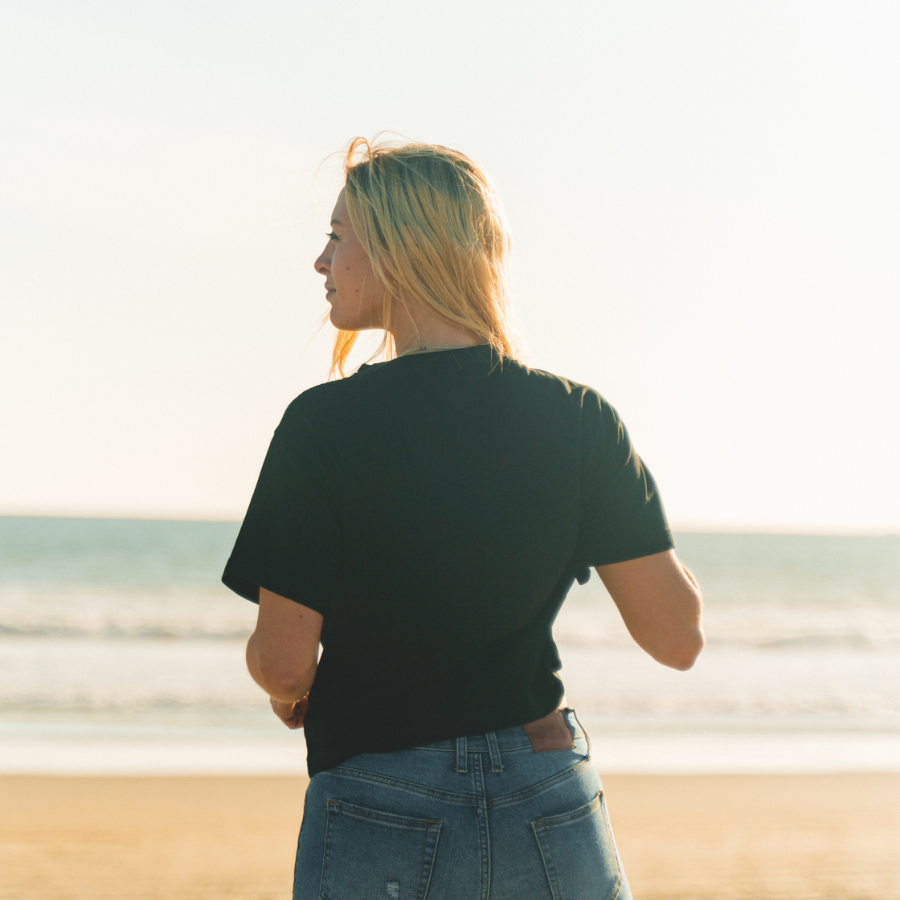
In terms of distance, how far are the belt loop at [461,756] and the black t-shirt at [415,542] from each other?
0.7 inches

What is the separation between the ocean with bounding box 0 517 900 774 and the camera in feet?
22.3

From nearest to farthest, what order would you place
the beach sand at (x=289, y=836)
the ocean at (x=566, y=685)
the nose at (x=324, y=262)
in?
1. the nose at (x=324, y=262)
2. the beach sand at (x=289, y=836)
3. the ocean at (x=566, y=685)

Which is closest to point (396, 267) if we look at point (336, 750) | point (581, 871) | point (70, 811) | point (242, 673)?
point (336, 750)

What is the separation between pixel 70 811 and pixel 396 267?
5.10 metres

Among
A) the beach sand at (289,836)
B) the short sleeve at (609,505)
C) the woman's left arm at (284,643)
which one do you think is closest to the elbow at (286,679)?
Answer: the woman's left arm at (284,643)

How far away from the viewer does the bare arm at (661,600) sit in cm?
131

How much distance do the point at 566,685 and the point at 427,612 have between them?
9045 mm

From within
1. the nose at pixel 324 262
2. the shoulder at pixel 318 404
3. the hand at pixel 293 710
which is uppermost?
the nose at pixel 324 262

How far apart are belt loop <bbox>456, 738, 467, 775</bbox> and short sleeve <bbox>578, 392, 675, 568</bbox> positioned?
0.34 meters

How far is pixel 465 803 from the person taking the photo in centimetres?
112

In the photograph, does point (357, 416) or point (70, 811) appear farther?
point (70, 811)

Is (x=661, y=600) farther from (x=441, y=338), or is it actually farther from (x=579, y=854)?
(x=441, y=338)

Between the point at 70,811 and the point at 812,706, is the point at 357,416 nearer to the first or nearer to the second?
the point at 70,811

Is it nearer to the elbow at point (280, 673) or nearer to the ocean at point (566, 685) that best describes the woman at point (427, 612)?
the elbow at point (280, 673)
